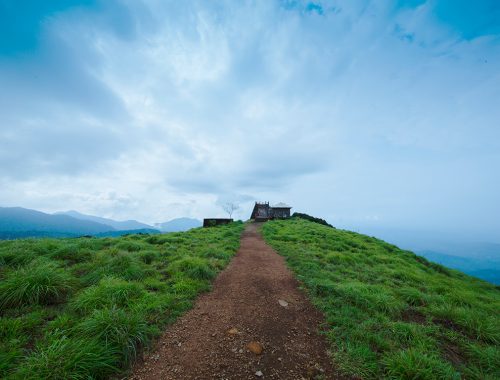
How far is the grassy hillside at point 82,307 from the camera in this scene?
130 inches

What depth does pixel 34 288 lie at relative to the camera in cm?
509

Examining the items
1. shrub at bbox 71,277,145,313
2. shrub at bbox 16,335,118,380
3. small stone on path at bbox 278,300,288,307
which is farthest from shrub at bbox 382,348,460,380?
shrub at bbox 71,277,145,313

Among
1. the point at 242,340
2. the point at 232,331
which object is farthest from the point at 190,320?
the point at 242,340

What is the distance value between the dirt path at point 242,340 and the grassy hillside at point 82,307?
50 centimetres

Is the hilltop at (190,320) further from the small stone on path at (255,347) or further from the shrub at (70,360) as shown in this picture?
the small stone on path at (255,347)

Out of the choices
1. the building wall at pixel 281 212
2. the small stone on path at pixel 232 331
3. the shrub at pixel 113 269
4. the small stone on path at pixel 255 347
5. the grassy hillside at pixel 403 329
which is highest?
the building wall at pixel 281 212

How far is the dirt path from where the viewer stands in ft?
12.1

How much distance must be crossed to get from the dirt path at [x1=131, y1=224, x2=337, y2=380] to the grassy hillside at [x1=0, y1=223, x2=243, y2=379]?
1.63 ft

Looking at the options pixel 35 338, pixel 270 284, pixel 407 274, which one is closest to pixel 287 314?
pixel 270 284

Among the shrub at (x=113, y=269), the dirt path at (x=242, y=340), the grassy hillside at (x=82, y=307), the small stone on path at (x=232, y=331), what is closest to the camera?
the grassy hillside at (x=82, y=307)

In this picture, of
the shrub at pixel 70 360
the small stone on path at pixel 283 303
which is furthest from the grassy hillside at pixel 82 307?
the small stone on path at pixel 283 303

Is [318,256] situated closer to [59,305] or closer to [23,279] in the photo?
[59,305]

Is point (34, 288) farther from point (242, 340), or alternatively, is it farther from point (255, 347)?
point (255, 347)

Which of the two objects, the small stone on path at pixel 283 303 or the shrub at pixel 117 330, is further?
the small stone on path at pixel 283 303
